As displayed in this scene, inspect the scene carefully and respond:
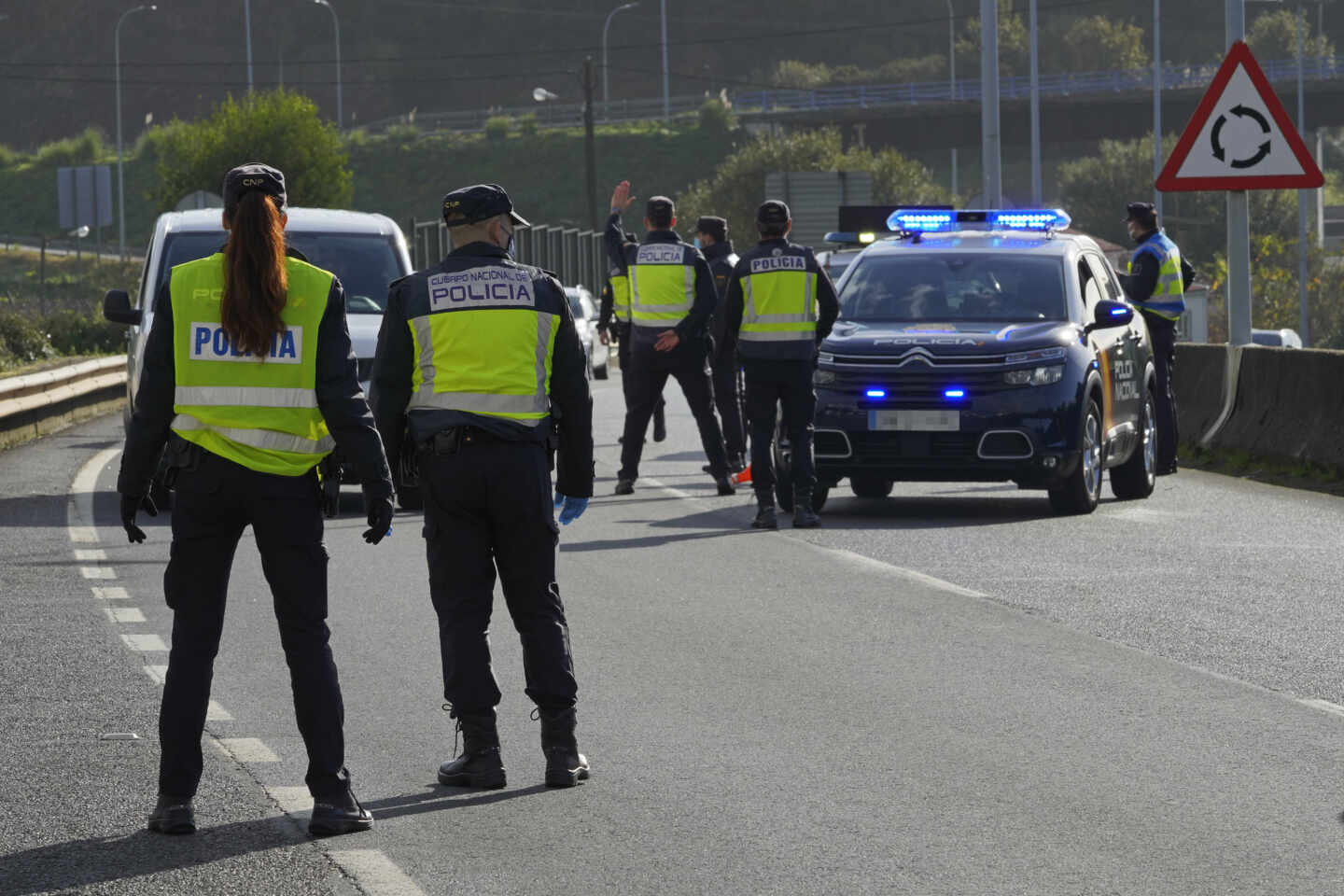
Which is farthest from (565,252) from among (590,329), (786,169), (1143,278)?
(1143,278)

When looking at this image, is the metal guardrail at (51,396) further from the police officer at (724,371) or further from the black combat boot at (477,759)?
the black combat boot at (477,759)

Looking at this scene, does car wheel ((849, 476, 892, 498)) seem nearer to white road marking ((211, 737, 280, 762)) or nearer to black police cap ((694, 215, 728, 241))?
black police cap ((694, 215, 728, 241))

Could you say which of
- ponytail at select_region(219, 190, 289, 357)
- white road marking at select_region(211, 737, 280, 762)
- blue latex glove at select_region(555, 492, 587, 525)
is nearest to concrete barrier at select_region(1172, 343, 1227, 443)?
blue latex glove at select_region(555, 492, 587, 525)

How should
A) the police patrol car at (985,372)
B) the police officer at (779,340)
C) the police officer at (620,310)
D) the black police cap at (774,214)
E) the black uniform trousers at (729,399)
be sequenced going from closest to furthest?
the police officer at (779,340) < the black police cap at (774,214) < the police patrol car at (985,372) < the black uniform trousers at (729,399) < the police officer at (620,310)

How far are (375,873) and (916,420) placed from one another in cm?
871

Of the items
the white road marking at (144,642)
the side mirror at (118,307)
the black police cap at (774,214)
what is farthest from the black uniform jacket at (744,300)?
the white road marking at (144,642)

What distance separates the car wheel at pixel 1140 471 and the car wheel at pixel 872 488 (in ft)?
4.86

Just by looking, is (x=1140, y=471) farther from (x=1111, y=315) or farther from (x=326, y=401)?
(x=326, y=401)

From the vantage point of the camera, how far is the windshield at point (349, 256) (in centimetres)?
1583

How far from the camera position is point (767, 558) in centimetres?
1227

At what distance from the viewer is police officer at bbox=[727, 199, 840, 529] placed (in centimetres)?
1355

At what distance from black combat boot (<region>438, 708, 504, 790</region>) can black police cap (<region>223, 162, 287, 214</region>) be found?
1570 millimetres

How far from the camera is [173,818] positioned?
606cm

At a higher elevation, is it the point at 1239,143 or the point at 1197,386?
the point at 1239,143
